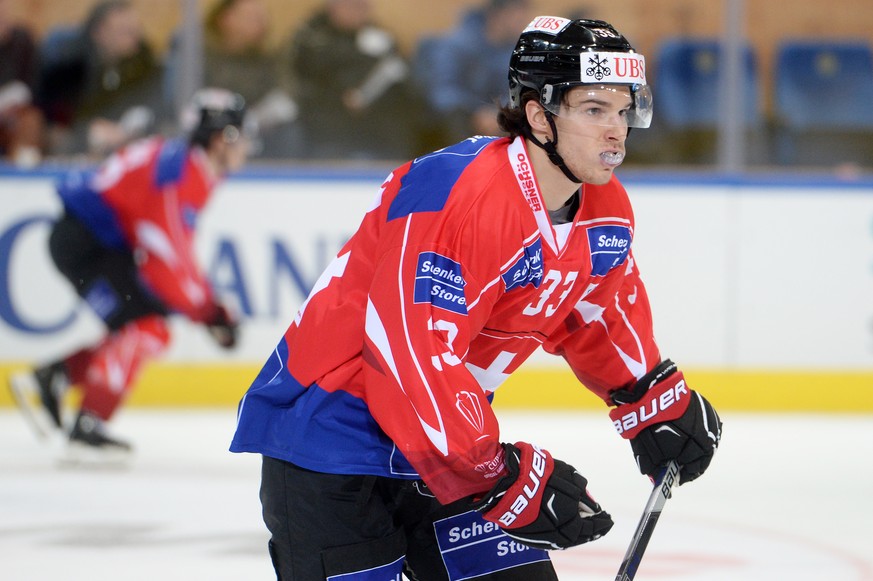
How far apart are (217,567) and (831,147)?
413cm

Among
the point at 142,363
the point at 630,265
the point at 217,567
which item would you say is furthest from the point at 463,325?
the point at 142,363

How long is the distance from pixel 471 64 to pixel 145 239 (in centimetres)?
202

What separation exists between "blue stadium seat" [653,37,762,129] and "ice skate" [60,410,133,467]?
9.70ft

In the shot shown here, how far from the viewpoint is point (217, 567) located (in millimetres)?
3371

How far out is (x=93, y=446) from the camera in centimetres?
496

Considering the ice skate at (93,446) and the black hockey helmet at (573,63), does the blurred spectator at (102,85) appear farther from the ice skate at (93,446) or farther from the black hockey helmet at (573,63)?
the black hockey helmet at (573,63)

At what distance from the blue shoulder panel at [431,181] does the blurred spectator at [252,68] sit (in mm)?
4616

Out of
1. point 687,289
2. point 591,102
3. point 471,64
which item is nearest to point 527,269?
point 591,102

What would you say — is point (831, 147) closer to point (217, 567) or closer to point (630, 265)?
point (217, 567)

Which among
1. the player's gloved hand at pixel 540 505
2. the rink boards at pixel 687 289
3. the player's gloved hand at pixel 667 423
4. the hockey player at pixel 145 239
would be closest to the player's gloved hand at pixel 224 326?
the hockey player at pixel 145 239

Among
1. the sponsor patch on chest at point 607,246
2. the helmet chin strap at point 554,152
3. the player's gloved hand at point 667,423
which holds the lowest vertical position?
the player's gloved hand at point 667,423

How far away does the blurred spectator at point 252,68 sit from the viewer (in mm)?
6418

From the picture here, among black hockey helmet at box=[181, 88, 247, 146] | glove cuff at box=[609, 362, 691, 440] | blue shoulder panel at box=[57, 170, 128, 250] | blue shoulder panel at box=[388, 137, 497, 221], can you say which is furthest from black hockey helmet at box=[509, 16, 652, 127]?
blue shoulder panel at box=[57, 170, 128, 250]

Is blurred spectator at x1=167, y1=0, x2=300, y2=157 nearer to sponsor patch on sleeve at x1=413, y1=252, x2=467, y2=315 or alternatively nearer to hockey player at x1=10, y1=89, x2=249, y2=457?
hockey player at x1=10, y1=89, x2=249, y2=457
